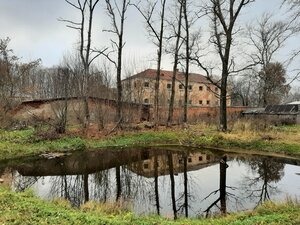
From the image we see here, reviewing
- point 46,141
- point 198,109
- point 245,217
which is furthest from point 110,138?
point 198,109

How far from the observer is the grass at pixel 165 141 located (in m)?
18.5

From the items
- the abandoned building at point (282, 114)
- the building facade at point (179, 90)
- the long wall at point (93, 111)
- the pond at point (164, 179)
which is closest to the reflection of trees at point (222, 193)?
the pond at point (164, 179)

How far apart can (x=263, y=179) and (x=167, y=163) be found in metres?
4.97

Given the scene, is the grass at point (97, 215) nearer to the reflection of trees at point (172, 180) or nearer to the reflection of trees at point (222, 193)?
the reflection of trees at point (222, 193)

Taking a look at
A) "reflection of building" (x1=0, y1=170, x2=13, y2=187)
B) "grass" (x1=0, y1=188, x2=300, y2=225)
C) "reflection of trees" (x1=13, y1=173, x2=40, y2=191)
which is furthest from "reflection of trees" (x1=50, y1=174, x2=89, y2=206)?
"grass" (x1=0, y1=188, x2=300, y2=225)

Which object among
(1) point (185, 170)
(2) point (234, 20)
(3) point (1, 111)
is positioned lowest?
(1) point (185, 170)

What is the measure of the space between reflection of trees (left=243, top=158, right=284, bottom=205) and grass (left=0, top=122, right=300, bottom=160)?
2376mm

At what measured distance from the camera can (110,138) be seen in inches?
890

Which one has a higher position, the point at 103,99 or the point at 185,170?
the point at 103,99

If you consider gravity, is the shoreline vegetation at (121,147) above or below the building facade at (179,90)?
below

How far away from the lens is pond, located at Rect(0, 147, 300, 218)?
431 inches

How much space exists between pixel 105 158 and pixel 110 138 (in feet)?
15.5

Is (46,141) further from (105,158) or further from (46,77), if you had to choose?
(46,77)

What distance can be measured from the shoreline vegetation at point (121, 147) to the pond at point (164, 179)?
48.7 inches
